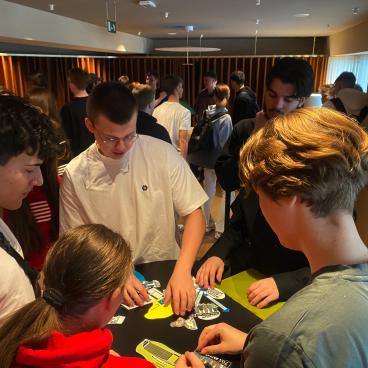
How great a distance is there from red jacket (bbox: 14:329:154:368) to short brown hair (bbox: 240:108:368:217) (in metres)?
0.50

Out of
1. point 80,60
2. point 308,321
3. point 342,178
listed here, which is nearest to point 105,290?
point 308,321

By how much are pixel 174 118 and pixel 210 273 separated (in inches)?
125

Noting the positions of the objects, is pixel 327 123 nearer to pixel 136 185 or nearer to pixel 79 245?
pixel 79 245

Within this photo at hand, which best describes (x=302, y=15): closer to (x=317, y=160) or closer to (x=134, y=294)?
(x=134, y=294)

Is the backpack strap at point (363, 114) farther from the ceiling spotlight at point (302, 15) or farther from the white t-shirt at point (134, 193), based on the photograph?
the ceiling spotlight at point (302, 15)

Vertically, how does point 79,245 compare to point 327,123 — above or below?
below

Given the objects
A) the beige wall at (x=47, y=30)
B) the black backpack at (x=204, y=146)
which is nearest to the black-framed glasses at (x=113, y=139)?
the black backpack at (x=204, y=146)

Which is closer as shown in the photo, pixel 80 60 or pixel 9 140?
pixel 9 140

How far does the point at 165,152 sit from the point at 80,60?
775cm

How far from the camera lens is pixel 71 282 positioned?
0.85 meters

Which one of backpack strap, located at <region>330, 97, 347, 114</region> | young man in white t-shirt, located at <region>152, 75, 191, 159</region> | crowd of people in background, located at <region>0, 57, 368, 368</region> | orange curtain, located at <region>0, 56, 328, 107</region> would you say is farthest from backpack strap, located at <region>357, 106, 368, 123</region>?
orange curtain, located at <region>0, 56, 328, 107</region>

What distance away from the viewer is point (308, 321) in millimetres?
628

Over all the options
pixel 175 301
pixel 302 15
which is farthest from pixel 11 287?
pixel 302 15

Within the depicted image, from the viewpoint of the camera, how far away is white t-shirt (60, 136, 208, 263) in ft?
5.07
